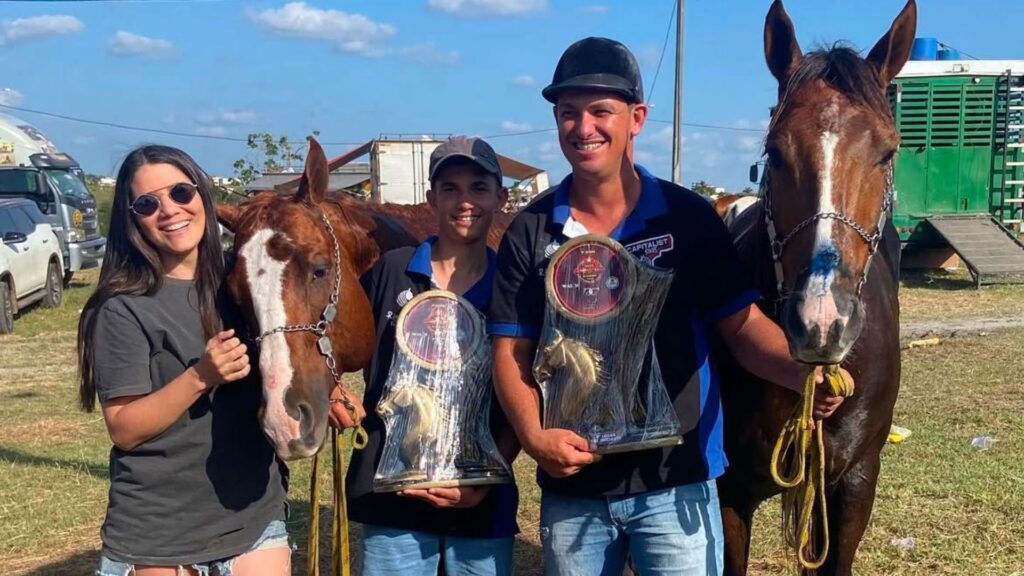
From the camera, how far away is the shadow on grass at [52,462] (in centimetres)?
604

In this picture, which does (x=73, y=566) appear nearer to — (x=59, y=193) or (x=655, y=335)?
(x=655, y=335)

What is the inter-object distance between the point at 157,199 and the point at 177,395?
56cm

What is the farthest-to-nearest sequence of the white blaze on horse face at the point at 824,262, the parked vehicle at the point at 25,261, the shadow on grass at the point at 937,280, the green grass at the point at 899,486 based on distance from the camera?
the shadow on grass at the point at 937,280 → the parked vehicle at the point at 25,261 → the green grass at the point at 899,486 → the white blaze on horse face at the point at 824,262

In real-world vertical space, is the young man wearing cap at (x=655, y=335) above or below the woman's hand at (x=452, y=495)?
above

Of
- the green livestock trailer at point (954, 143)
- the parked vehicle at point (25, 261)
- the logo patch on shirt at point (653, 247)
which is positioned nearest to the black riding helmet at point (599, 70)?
the logo patch on shirt at point (653, 247)

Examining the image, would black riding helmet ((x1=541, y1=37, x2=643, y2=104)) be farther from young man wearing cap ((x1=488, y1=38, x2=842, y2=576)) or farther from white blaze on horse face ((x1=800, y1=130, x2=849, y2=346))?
white blaze on horse face ((x1=800, y1=130, x2=849, y2=346))

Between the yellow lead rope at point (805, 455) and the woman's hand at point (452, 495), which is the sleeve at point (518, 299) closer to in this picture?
the woman's hand at point (452, 495)

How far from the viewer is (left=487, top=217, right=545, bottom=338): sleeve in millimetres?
2287

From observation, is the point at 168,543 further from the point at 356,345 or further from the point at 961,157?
the point at 961,157

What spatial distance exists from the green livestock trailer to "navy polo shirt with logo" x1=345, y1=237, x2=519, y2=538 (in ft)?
43.9

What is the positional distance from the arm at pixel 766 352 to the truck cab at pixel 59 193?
621 inches

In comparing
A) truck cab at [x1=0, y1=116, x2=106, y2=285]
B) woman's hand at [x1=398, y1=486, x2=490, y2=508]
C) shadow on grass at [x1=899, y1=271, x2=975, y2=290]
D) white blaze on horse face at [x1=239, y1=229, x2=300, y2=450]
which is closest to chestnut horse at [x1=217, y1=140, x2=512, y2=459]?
white blaze on horse face at [x1=239, y1=229, x2=300, y2=450]

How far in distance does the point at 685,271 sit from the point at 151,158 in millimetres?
1544

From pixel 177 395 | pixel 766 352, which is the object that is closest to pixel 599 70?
pixel 766 352
